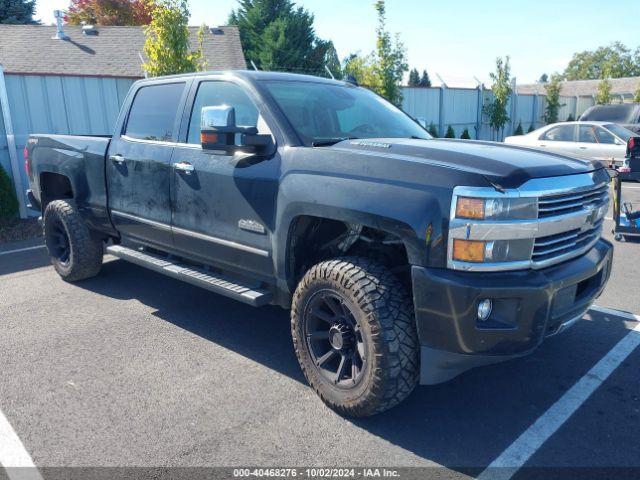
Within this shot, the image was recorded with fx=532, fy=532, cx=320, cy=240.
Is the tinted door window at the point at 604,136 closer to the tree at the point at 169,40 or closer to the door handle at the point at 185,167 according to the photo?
the tree at the point at 169,40

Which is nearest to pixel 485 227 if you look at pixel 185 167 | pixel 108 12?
pixel 185 167

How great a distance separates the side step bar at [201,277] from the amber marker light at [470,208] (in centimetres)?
149

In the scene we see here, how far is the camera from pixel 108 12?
3725 cm

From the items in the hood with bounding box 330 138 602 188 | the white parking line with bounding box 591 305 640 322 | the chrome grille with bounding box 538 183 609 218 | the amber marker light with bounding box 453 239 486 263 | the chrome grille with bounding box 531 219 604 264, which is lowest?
the white parking line with bounding box 591 305 640 322

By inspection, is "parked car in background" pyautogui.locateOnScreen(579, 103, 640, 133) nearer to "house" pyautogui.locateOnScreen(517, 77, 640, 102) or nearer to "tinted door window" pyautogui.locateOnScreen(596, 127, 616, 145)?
"tinted door window" pyautogui.locateOnScreen(596, 127, 616, 145)

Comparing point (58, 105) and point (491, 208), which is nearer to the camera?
point (491, 208)

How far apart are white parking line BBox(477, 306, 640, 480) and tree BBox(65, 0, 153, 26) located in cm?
3913

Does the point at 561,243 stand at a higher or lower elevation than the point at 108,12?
lower

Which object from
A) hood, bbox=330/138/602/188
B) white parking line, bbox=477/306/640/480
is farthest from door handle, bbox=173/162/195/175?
white parking line, bbox=477/306/640/480

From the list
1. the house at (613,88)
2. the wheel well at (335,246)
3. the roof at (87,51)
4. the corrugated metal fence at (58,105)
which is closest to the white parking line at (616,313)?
the wheel well at (335,246)

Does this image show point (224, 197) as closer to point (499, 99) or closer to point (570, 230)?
point (570, 230)

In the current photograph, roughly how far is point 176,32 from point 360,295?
923cm

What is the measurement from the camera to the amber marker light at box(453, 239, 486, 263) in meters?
2.61

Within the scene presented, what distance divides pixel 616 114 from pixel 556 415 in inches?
609
